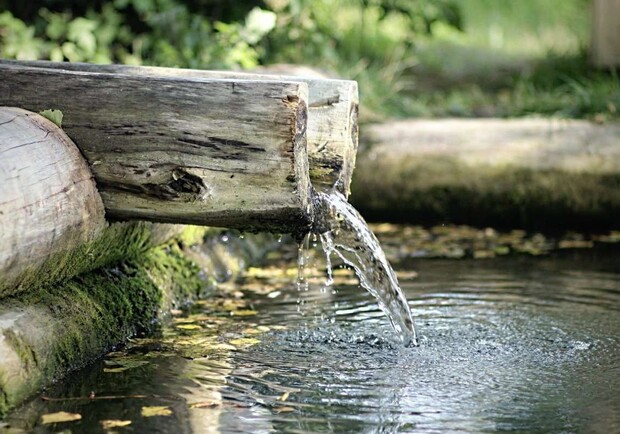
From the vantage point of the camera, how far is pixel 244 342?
14.6 feet

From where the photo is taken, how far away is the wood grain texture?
347 centimetres

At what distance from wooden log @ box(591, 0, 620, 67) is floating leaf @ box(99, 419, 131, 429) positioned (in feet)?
26.7

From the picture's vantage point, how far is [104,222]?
4.16 metres

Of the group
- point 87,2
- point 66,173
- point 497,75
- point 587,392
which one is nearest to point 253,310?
point 66,173

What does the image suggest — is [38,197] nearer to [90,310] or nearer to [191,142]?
[191,142]

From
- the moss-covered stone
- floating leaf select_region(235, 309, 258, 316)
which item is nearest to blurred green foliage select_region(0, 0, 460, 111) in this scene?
the moss-covered stone

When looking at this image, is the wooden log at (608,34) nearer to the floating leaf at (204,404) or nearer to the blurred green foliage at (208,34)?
the blurred green foliage at (208,34)

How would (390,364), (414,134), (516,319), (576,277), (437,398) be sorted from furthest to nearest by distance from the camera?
(414,134)
(576,277)
(516,319)
(390,364)
(437,398)

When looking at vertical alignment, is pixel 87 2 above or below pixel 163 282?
above

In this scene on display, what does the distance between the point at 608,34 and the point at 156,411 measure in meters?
8.11

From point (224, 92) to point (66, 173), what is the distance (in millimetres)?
634

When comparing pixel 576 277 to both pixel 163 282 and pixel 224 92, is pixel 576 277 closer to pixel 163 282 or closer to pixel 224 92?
pixel 163 282

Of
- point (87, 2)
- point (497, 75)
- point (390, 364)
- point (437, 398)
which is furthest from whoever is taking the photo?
point (497, 75)

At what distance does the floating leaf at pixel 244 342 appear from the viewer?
173 inches
